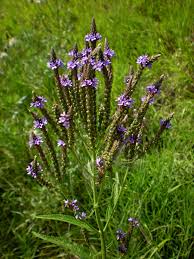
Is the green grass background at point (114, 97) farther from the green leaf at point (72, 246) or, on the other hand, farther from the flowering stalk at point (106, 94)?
the flowering stalk at point (106, 94)

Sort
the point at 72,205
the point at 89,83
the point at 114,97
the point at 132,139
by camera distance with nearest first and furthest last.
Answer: the point at 89,83 → the point at 132,139 → the point at 72,205 → the point at 114,97

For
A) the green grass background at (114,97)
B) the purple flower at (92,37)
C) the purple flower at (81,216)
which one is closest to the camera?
the purple flower at (92,37)

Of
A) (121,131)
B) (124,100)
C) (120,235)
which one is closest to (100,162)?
(121,131)

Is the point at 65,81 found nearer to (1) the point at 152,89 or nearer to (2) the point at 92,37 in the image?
(2) the point at 92,37

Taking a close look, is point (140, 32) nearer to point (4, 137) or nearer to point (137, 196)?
point (4, 137)

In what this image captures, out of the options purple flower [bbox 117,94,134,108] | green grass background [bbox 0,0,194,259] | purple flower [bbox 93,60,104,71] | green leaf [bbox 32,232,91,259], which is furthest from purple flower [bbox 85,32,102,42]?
green leaf [bbox 32,232,91,259]

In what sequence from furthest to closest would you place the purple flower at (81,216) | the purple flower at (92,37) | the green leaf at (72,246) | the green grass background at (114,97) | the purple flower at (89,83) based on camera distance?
the green grass background at (114,97) → the purple flower at (81,216) → the green leaf at (72,246) → the purple flower at (92,37) → the purple flower at (89,83)

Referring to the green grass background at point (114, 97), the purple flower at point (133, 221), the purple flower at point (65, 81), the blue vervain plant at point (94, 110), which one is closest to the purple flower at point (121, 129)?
the blue vervain plant at point (94, 110)

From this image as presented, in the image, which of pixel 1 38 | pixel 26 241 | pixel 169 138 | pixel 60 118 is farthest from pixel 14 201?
pixel 1 38

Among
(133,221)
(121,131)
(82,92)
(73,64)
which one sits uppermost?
(73,64)
